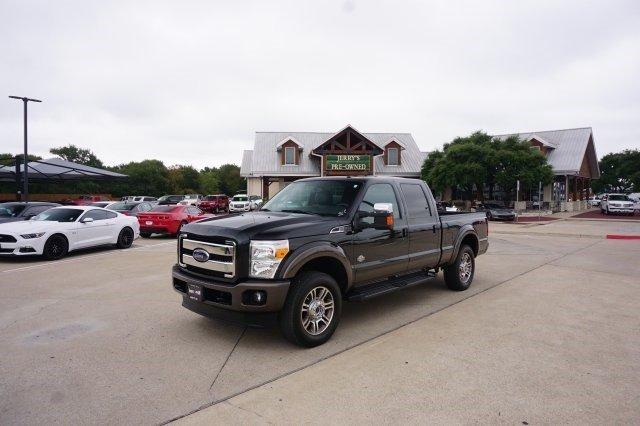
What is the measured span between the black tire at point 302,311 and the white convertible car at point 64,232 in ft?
28.8

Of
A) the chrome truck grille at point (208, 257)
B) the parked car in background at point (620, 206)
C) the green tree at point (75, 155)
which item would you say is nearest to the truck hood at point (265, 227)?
the chrome truck grille at point (208, 257)

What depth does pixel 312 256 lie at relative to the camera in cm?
436

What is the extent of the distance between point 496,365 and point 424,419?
1355 millimetres

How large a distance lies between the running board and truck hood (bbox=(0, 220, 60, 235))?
908 cm

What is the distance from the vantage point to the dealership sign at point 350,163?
3058cm

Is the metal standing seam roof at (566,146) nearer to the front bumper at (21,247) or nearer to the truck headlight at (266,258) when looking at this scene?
the front bumper at (21,247)

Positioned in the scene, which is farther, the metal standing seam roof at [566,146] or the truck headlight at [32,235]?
the metal standing seam roof at [566,146]

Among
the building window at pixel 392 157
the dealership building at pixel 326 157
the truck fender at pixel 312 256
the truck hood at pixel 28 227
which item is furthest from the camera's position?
the building window at pixel 392 157

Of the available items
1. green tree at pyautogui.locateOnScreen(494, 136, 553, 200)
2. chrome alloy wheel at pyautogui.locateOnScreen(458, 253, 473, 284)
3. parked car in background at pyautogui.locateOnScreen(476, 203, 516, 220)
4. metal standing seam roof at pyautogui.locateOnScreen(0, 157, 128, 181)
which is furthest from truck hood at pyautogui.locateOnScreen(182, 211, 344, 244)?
green tree at pyautogui.locateOnScreen(494, 136, 553, 200)

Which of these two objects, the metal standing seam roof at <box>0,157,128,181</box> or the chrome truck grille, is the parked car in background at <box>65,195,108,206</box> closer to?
the metal standing seam roof at <box>0,157,128,181</box>

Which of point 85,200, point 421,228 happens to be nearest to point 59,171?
point 85,200

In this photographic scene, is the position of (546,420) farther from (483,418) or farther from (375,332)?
(375,332)

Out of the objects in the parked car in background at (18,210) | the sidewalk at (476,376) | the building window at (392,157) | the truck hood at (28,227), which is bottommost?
the sidewalk at (476,376)

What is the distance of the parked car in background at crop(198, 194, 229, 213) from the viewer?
105 ft
